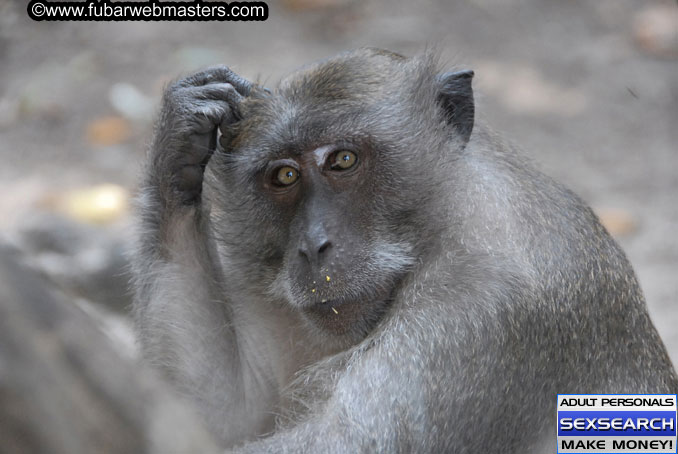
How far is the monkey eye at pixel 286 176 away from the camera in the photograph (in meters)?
4.56

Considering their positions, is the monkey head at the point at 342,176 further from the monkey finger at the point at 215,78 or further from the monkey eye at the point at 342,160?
the monkey finger at the point at 215,78

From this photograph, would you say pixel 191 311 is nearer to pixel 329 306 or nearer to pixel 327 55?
pixel 329 306

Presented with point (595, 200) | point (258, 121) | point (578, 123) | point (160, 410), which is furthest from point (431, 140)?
point (578, 123)

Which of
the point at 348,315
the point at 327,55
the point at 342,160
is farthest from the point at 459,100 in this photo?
the point at 327,55

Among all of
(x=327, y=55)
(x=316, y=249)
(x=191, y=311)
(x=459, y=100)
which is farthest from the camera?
(x=327, y=55)

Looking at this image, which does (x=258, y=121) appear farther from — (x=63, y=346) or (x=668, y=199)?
(x=668, y=199)

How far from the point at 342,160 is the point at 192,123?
0.82 metres

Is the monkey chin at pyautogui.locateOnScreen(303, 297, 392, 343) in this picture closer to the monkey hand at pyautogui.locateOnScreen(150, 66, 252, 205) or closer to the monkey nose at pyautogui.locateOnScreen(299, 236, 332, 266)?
the monkey nose at pyautogui.locateOnScreen(299, 236, 332, 266)

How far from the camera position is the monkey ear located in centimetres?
471

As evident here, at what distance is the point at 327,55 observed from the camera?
1105cm

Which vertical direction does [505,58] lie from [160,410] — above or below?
above

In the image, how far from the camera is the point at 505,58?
11.2 m

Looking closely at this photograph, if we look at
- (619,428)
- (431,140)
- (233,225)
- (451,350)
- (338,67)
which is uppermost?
(338,67)

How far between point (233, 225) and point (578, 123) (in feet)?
21.5
